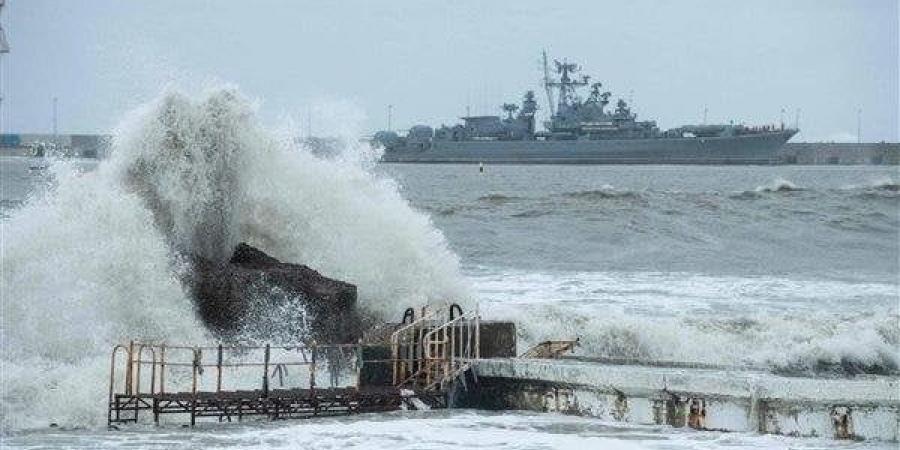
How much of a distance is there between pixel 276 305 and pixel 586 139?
132 meters

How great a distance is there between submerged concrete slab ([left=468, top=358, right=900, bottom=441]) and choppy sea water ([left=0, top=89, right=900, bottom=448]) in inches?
8.8

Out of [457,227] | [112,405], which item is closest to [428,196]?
[457,227]

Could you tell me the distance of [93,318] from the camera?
15375 millimetres

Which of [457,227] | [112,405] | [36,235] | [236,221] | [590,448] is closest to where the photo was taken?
[590,448]

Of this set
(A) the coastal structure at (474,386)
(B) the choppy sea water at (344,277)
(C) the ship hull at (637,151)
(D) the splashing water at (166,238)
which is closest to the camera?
(A) the coastal structure at (474,386)

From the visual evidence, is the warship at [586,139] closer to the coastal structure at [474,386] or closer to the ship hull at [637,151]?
the ship hull at [637,151]

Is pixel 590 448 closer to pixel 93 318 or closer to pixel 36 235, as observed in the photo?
pixel 93 318

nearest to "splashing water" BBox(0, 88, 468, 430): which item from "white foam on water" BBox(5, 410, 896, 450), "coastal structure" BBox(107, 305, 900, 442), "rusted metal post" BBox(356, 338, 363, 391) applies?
"coastal structure" BBox(107, 305, 900, 442)

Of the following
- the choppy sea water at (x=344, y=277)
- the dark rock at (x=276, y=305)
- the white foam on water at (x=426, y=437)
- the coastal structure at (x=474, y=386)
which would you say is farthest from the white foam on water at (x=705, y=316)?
the dark rock at (x=276, y=305)

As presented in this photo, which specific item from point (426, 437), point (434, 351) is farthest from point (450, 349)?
point (426, 437)

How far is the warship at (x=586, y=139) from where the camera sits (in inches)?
5728

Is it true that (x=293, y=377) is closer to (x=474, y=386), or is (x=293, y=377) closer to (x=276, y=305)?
(x=276, y=305)

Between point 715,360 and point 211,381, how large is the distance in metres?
7.97

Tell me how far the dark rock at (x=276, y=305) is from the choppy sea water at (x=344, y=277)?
321mm
